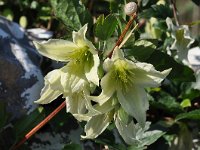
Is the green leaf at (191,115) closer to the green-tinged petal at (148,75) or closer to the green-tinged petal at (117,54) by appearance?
the green-tinged petal at (148,75)

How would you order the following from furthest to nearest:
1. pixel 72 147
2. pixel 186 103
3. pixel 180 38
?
pixel 186 103 → pixel 180 38 → pixel 72 147

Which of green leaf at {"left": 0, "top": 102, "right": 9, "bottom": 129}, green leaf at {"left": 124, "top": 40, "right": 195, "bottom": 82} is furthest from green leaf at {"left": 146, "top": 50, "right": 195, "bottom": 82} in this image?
green leaf at {"left": 0, "top": 102, "right": 9, "bottom": 129}

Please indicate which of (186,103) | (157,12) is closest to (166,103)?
(186,103)

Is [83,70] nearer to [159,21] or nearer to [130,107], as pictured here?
[130,107]

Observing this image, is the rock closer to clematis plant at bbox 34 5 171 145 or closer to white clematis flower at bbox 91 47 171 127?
clematis plant at bbox 34 5 171 145

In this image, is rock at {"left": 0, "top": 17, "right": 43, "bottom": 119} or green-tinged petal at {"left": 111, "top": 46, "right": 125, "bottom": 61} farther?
rock at {"left": 0, "top": 17, "right": 43, "bottom": 119}

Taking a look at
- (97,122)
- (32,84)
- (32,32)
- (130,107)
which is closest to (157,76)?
(130,107)

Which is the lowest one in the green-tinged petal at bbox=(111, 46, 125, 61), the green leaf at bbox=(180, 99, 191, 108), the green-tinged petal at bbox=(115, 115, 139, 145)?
the green leaf at bbox=(180, 99, 191, 108)

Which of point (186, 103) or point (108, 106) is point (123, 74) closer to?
point (108, 106)

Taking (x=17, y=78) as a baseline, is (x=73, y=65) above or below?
above
